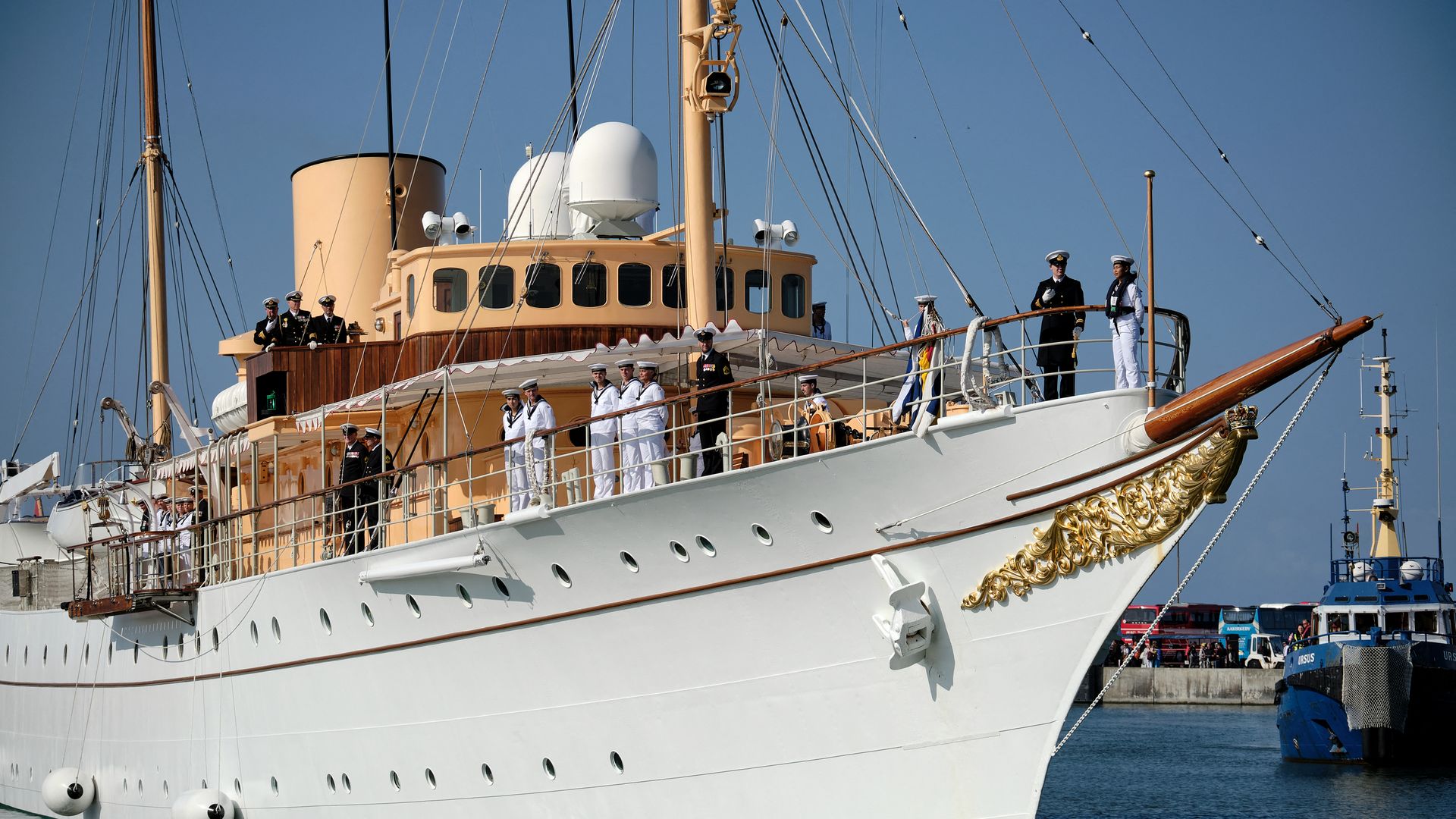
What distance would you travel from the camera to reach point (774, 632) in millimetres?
11188

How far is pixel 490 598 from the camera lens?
12.5 metres

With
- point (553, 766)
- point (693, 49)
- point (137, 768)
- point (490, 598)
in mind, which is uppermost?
point (693, 49)

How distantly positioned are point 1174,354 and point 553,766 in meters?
5.59

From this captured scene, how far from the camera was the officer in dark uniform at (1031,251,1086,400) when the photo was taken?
10938 millimetres

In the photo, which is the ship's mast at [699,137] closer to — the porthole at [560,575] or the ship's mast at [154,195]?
the porthole at [560,575]

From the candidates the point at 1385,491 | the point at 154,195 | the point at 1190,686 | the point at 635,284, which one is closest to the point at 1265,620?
the point at 1190,686

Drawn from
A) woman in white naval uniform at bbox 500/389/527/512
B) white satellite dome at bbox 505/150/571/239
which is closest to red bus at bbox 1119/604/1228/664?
white satellite dome at bbox 505/150/571/239

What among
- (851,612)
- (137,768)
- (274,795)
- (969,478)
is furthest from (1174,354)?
(137,768)

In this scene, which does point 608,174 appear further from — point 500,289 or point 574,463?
point 574,463

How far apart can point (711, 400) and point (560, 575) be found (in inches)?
69.2

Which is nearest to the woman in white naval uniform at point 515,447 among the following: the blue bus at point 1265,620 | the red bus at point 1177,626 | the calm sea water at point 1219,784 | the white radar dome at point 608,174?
the white radar dome at point 608,174

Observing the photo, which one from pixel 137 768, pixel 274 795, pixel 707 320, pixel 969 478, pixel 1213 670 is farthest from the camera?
pixel 1213 670

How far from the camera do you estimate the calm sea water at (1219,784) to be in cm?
2627

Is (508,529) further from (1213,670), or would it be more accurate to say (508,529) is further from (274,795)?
(1213,670)
